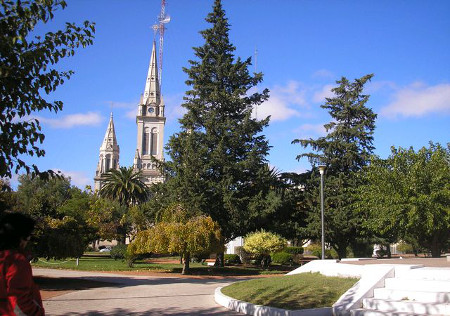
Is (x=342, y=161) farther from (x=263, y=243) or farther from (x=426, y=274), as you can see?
(x=426, y=274)

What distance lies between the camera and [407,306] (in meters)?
9.14

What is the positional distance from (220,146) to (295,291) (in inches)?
708

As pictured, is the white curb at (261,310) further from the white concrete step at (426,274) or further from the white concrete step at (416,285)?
the white concrete step at (426,274)

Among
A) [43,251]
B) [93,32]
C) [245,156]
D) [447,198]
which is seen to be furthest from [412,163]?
[93,32]

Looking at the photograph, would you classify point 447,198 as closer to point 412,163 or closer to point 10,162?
point 412,163

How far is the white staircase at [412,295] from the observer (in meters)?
8.93

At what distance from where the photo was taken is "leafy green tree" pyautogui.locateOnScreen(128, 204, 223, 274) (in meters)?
23.2

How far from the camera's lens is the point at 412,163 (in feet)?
86.6

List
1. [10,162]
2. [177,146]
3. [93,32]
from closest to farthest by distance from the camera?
[10,162] → [93,32] → [177,146]

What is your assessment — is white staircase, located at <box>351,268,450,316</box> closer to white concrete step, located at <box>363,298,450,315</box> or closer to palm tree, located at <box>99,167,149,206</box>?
white concrete step, located at <box>363,298,450,315</box>

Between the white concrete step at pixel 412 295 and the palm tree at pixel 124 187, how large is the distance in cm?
4416

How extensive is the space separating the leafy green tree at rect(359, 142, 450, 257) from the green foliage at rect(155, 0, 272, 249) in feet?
22.8

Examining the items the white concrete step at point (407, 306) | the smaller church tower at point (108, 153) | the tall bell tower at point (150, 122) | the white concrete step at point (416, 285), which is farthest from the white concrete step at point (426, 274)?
the smaller church tower at point (108, 153)

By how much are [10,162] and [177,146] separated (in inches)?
936
